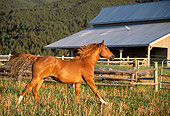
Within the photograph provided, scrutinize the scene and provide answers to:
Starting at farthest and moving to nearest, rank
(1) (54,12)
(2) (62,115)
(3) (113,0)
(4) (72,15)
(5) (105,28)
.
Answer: (3) (113,0) < (1) (54,12) < (4) (72,15) < (5) (105,28) < (2) (62,115)

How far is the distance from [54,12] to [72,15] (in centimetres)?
931

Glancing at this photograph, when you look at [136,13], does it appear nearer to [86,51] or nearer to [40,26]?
[86,51]

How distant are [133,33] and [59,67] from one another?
23.1 meters

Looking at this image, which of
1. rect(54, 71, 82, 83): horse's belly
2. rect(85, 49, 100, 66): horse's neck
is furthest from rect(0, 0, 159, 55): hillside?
rect(54, 71, 82, 83): horse's belly

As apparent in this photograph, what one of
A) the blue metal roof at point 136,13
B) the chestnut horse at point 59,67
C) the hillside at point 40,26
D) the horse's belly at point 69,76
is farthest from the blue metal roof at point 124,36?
the hillside at point 40,26

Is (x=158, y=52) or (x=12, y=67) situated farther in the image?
(x=158, y=52)

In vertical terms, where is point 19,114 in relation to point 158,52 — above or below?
below

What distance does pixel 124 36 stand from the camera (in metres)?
28.7

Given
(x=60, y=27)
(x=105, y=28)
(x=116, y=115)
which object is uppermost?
(x=60, y=27)

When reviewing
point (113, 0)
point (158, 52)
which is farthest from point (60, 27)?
point (158, 52)

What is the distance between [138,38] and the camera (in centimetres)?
2641

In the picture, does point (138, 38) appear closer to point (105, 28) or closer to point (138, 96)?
point (105, 28)

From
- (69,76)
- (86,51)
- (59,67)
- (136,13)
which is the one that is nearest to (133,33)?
(136,13)

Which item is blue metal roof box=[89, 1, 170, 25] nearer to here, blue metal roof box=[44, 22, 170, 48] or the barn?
the barn
